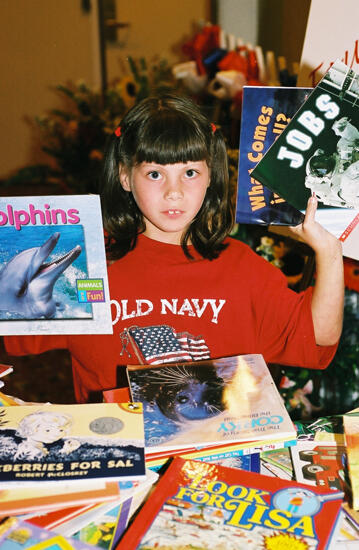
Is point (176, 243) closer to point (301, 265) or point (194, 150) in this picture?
point (194, 150)

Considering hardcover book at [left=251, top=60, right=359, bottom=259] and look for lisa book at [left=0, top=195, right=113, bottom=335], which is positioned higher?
hardcover book at [left=251, top=60, right=359, bottom=259]

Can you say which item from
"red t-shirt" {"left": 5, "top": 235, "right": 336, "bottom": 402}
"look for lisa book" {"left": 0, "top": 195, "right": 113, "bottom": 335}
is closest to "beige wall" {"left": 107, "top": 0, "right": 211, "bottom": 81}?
"red t-shirt" {"left": 5, "top": 235, "right": 336, "bottom": 402}

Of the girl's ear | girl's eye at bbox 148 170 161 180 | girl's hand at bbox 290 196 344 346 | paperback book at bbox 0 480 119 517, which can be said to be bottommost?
paperback book at bbox 0 480 119 517

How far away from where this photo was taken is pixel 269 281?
4.61 feet

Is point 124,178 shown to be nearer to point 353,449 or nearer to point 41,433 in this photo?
point 41,433

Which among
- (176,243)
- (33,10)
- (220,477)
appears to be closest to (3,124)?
(33,10)

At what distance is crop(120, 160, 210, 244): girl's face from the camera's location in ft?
4.18

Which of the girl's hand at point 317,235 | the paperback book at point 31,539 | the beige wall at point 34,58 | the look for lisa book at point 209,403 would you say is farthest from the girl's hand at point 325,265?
the beige wall at point 34,58

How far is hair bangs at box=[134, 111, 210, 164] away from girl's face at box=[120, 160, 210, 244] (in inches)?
0.6

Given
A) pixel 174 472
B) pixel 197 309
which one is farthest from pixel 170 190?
pixel 174 472

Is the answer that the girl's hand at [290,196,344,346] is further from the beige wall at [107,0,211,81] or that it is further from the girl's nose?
the beige wall at [107,0,211,81]

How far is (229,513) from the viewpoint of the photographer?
83 cm

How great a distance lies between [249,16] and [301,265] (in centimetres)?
172

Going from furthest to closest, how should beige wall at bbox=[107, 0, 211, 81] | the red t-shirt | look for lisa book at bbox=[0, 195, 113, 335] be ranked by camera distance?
beige wall at bbox=[107, 0, 211, 81], the red t-shirt, look for lisa book at bbox=[0, 195, 113, 335]
